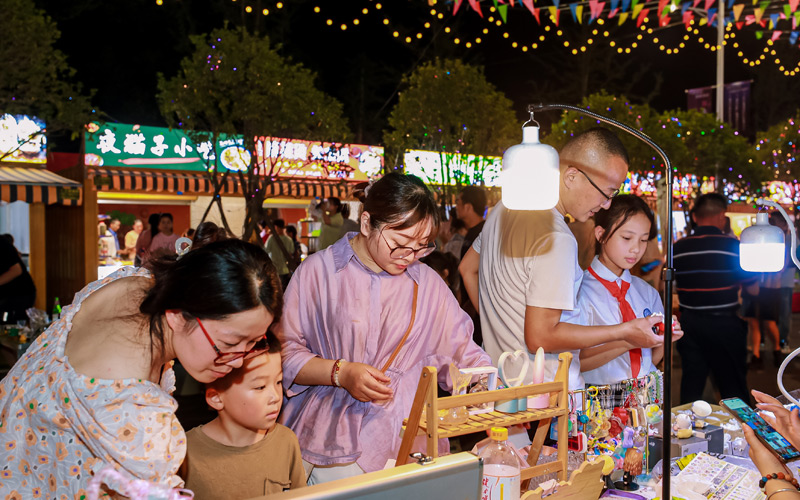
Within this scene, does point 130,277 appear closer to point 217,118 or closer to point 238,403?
point 238,403

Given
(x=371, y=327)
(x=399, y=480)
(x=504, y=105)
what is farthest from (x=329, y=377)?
(x=504, y=105)

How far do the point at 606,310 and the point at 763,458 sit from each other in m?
1.00

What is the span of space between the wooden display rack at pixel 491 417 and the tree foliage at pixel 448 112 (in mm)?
12322

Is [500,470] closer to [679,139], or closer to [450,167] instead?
[450,167]

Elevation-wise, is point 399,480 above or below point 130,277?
below

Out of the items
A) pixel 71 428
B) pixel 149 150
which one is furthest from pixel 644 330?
pixel 149 150

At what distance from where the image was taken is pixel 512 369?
80.1 inches

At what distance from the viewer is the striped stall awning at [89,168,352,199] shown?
A: 11469mm

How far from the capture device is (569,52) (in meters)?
25.9

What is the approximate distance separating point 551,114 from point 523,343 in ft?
78.5

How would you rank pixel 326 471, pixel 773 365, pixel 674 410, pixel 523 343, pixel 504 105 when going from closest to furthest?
pixel 326 471
pixel 523 343
pixel 674 410
pixel 773 365
pixel 504 105

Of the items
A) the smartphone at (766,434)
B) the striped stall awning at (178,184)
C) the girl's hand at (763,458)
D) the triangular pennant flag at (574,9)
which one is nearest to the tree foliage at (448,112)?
the striped stall awning at (178,184)

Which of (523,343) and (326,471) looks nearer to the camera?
(326,471)

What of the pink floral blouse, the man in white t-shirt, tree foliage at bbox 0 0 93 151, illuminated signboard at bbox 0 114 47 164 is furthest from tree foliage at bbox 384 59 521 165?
the pink floral blouse
